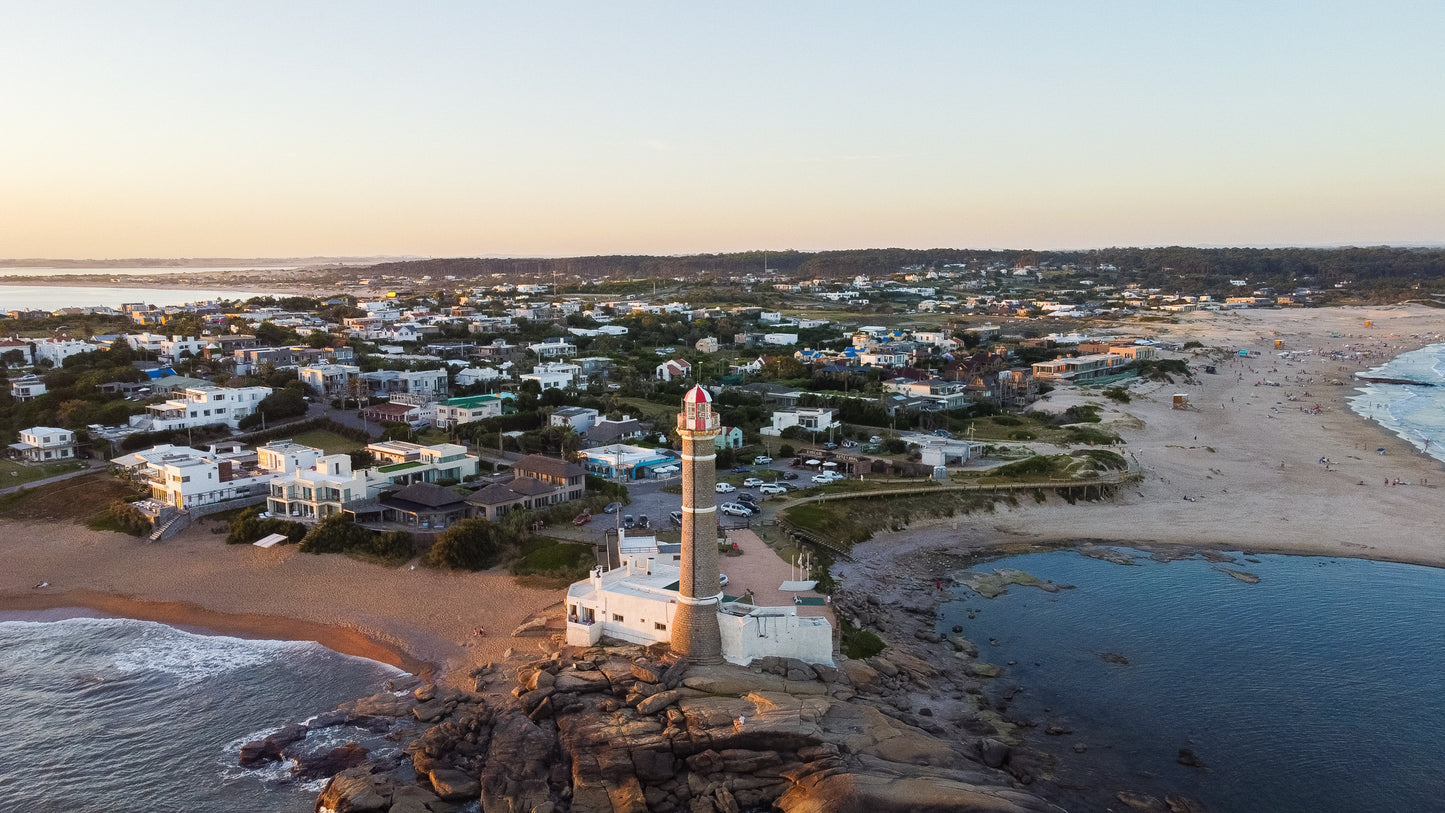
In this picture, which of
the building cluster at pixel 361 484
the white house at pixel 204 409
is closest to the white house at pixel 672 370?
the white house at pixel 204 409

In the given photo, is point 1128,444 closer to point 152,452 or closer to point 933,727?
point 933,727

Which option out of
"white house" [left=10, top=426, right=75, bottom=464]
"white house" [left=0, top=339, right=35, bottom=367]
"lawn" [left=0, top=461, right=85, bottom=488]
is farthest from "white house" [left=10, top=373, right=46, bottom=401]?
"white house" [left=0, top=339, right=35, bottom=367]

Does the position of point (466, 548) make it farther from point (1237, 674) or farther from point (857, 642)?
point (1237, 674)

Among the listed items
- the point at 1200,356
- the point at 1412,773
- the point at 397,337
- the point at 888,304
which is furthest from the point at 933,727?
the point at 888,304

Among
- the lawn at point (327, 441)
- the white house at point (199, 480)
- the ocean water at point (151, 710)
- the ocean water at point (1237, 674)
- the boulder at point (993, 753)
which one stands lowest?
the ocean water at point (151, 710)

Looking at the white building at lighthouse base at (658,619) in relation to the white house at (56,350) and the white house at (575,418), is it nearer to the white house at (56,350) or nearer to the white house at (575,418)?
the white house at (575,418)
